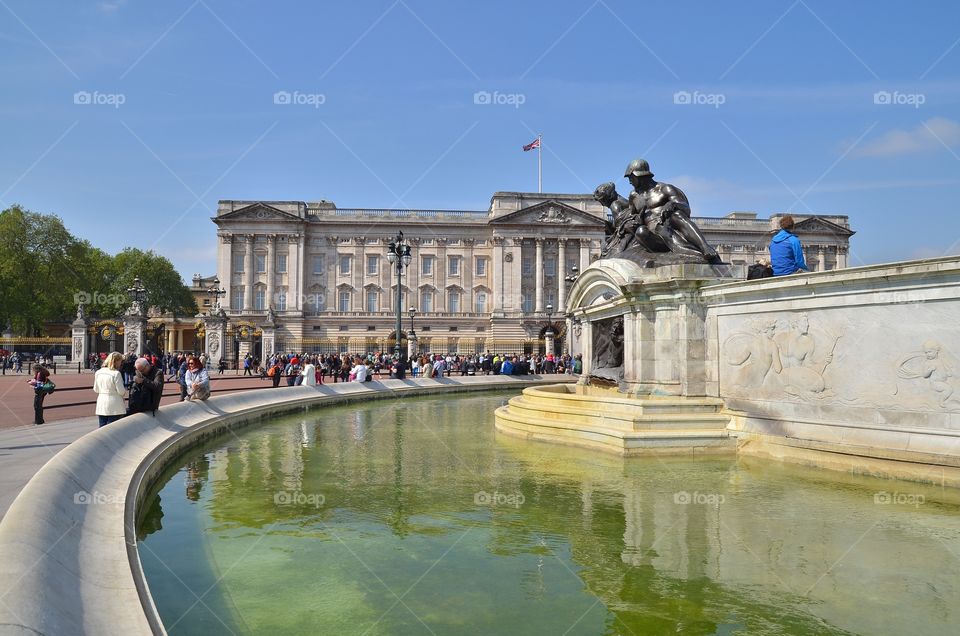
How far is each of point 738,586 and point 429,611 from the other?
1.88 meters

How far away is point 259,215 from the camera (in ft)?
216

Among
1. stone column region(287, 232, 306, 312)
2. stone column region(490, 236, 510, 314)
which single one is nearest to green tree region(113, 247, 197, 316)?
stone column region(287, 232, 306, 312)

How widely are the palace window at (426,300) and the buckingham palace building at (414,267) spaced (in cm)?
10

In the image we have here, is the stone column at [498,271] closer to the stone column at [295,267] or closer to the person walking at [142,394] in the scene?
the stone column at [295,267]

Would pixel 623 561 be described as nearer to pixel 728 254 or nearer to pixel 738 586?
pixel 738 586

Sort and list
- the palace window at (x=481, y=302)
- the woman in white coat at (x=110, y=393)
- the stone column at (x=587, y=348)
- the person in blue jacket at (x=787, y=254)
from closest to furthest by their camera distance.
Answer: the woman in white coat at (x=110, y=393) < the person in blue jacket at (x=787, y=254) < the stone column at (x=587, y=348) < the palace window at (x=481, y=302)

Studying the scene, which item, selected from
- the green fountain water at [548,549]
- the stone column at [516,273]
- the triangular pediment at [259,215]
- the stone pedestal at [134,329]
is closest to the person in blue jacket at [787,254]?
the green fountain water at [548,549]

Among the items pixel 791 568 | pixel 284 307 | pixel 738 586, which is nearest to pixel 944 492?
pixel 791 568

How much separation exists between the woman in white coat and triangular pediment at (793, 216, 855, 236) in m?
74.4

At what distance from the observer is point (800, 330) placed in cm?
803

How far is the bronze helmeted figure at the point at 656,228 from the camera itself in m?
10.3

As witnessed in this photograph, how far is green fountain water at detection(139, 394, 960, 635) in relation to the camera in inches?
143

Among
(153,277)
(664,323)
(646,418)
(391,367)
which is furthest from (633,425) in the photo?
(153,277)

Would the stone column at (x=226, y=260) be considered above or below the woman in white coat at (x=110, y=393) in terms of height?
above
